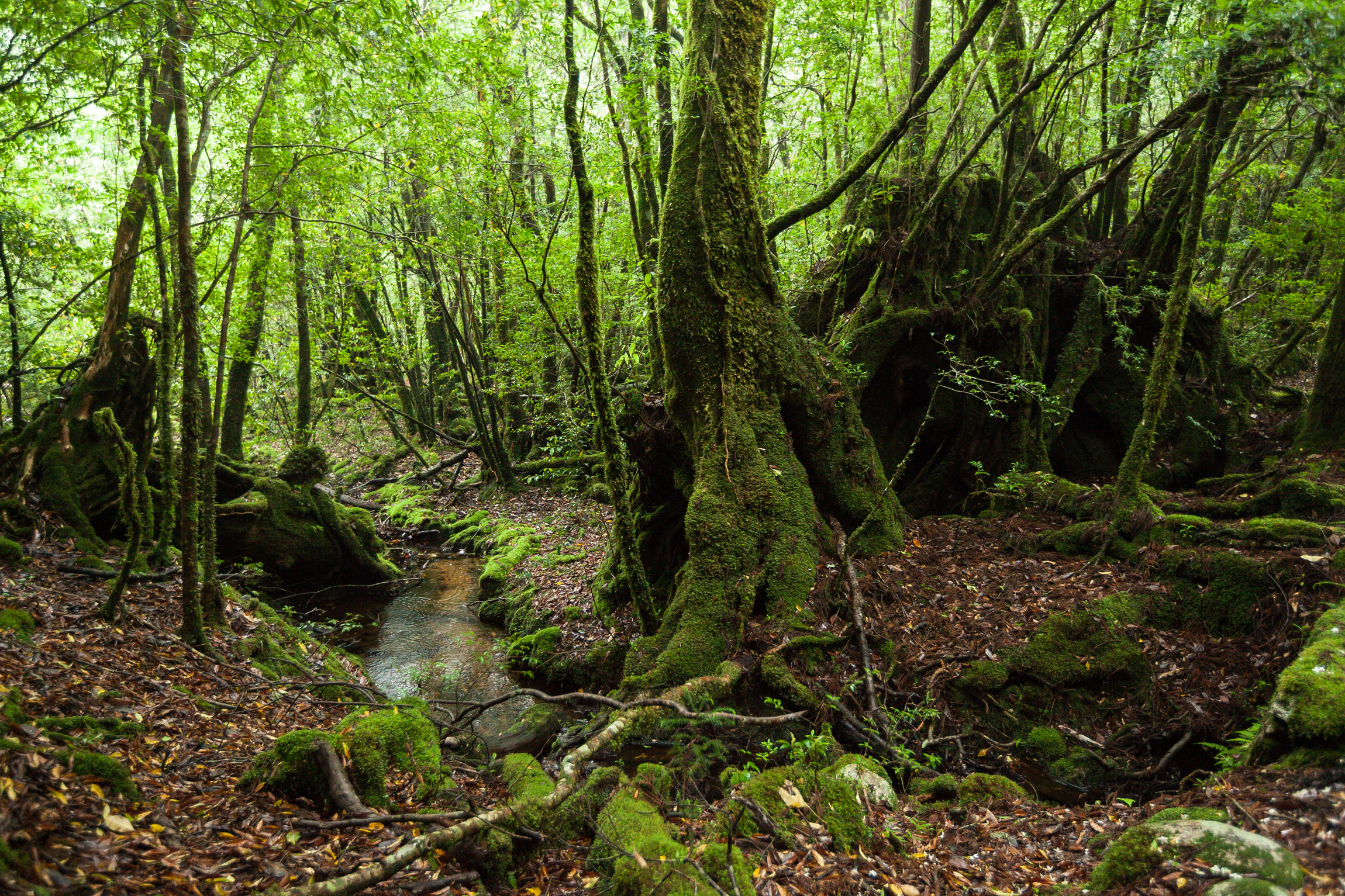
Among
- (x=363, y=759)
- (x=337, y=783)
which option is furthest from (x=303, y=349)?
(x=337, y=783)

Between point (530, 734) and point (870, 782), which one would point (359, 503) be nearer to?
point (530, 734)

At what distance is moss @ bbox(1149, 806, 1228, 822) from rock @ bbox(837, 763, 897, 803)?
4.69ft

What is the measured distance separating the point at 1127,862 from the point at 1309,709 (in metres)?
1.43

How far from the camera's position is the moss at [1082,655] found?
17.8 ft

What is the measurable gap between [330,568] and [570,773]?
946 cm

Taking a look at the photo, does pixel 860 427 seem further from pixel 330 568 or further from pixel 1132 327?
pixel 330 568

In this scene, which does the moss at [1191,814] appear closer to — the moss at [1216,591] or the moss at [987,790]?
the moss at [987,790]

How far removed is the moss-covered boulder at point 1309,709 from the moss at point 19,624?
8461 mm

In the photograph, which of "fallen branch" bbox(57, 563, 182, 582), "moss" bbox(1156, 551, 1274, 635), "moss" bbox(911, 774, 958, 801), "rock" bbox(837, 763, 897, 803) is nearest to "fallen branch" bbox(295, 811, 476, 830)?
"rock" bbox(837, 763, 897, 803)

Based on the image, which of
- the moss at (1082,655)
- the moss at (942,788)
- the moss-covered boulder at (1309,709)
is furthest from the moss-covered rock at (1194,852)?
the moss at (1082,655)

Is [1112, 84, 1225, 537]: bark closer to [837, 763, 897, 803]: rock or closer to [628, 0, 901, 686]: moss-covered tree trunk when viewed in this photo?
[628, 0, 901, 686]: moss-covered tree trunk

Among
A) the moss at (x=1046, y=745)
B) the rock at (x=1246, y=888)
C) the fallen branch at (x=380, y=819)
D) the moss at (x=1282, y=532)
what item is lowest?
the moss at (x=1046, y=745)

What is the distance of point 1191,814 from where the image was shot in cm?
322

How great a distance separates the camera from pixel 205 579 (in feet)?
21.2
